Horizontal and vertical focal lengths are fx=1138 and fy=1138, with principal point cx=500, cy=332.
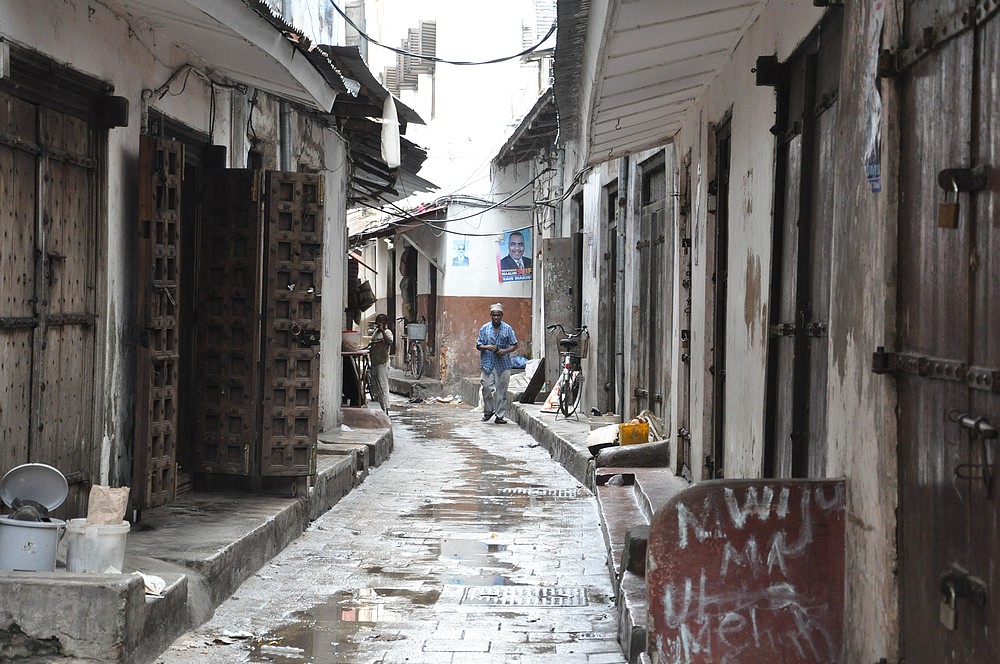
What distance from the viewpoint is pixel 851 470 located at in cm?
411

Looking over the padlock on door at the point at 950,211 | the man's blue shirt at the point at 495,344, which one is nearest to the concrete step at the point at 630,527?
the padlock on door at the point at 950,211

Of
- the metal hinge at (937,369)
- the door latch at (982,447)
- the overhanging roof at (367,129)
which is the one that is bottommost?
the door latch at (982,447)

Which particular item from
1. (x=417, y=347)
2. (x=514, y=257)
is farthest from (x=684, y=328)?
(x=417, y=347)

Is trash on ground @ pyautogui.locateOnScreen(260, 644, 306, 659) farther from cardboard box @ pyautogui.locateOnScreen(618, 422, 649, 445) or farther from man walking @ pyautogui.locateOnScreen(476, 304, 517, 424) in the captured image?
man walking @ pyautogui.locateOnScreen(476, 304, 517, 424)

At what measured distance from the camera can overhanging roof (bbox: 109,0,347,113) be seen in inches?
266

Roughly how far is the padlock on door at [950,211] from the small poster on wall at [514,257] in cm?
2313

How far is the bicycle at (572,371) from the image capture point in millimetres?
16458

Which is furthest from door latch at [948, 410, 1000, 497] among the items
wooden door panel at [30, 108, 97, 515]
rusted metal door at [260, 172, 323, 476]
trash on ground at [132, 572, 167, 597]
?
rusted metal door at [260, 172, 323, 476]

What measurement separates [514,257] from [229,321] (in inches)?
701

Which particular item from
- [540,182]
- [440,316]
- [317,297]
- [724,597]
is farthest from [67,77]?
[440,316]

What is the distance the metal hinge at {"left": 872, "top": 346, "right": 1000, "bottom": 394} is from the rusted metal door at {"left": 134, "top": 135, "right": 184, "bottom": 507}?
16.4ft

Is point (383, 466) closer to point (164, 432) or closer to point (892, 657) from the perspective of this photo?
point (164, 432)

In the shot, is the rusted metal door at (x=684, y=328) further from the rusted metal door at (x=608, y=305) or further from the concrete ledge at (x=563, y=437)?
the rusted metal door at (x=608, y=305)

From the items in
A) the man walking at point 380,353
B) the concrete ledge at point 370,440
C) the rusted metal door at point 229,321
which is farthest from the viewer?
the man walking at point 380,353
